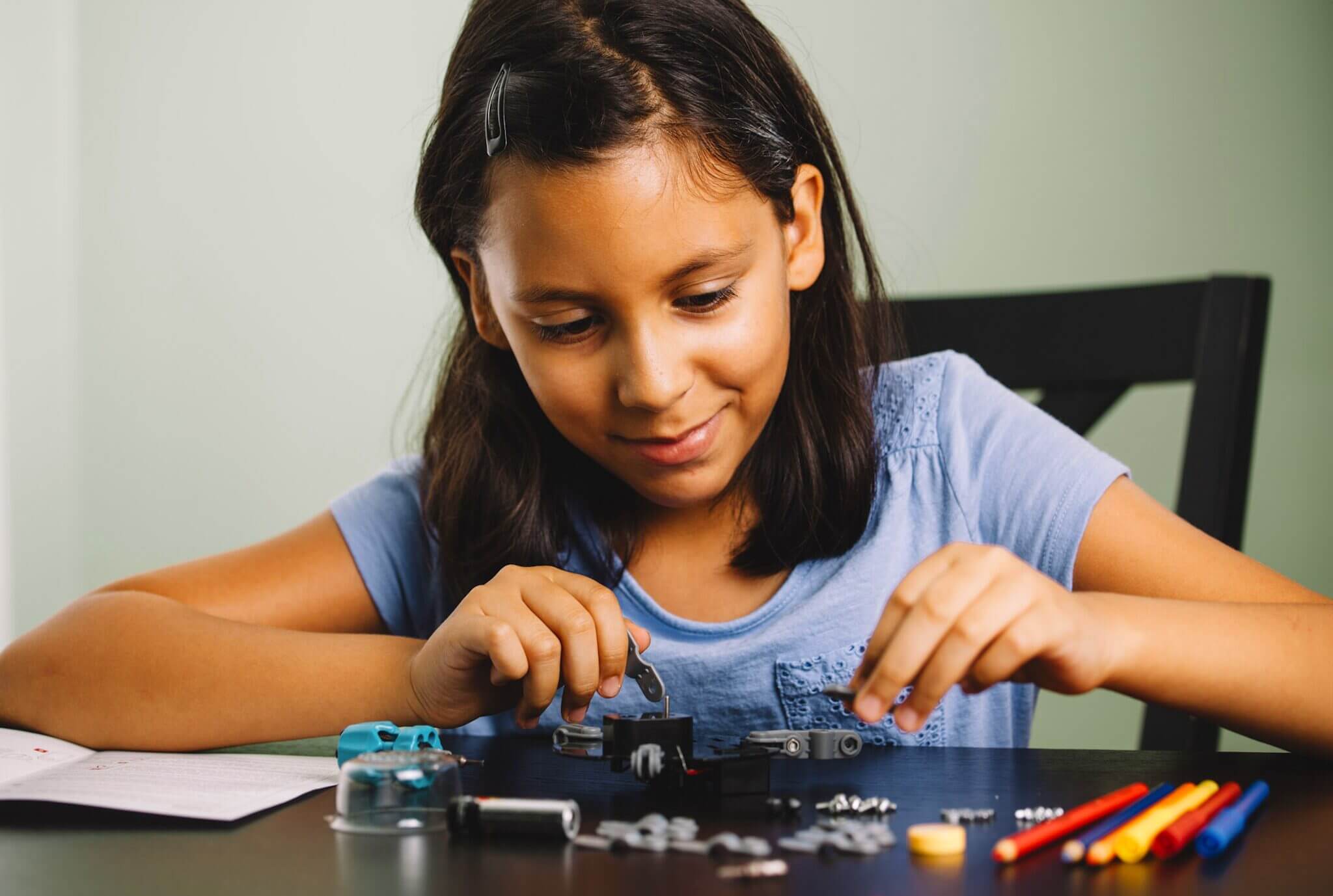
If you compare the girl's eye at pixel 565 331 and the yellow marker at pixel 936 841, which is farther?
the girl's eye at pixel 565 331

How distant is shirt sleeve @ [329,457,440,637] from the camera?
110 cm

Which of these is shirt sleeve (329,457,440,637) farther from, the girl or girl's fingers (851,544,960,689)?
girl's fingers (851,544,960,689)

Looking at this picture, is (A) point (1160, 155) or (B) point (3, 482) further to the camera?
(B) point (3, 482)

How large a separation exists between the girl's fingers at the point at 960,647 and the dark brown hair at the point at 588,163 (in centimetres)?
37

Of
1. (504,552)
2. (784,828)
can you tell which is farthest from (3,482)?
(784,828)

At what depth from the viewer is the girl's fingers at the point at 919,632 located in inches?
21.5

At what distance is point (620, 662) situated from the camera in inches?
27.5

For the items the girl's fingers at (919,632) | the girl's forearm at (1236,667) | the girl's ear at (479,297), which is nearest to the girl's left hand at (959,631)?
the girl's fingers at (919,632)

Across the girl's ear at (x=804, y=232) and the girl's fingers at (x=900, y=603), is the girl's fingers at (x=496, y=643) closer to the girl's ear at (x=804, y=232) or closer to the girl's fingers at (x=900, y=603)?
the girl's fingers at (x=900, y=603)

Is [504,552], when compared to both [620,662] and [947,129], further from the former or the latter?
[947,129]

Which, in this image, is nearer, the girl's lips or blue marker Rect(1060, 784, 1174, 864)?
blue marker Rect(1060, 784, 1174, 864)

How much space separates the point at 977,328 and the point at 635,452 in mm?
586

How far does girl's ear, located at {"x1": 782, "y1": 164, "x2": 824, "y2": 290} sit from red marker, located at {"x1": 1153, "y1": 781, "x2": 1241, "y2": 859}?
1.61 feet

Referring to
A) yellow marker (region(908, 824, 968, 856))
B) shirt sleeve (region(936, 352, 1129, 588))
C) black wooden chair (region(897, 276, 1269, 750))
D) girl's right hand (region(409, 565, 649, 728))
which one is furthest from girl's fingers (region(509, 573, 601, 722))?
black wooden chair (region(897, 276, 1269, 750))
